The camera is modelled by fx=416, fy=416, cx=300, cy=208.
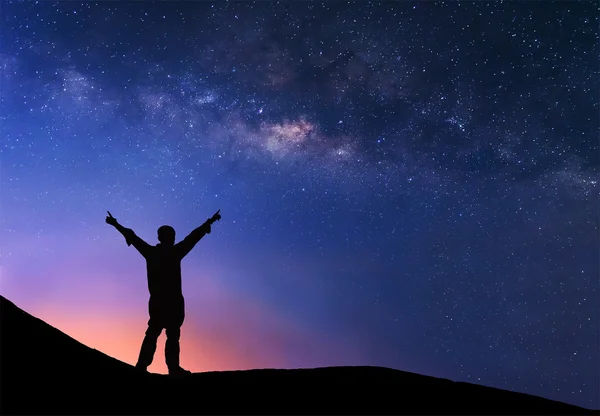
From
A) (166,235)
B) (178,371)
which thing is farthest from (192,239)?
(178,371)

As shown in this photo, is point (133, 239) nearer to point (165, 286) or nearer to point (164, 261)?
point (164, 261)

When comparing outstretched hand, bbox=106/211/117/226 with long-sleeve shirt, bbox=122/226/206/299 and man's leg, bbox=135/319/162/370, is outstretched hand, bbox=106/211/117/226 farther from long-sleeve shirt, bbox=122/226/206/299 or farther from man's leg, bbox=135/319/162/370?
man's leg, bbox=135/319/162/370

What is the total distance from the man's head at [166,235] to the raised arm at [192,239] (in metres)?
0.19

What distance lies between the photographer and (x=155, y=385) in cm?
516

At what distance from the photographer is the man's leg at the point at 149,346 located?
6305 mm

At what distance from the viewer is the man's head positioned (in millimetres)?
7047

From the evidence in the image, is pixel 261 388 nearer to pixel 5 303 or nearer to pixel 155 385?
pixel 155 385

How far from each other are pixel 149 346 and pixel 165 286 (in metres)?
0.93

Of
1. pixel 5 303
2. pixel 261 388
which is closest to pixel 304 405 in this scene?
pixel 261 388

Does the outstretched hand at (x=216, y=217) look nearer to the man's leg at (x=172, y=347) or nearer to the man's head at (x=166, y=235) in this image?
the man's head at (x=166, y=235)


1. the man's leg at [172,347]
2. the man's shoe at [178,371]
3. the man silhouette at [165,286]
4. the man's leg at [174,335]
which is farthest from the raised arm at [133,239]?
the man's shoe at [178,371]

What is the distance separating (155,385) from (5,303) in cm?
284

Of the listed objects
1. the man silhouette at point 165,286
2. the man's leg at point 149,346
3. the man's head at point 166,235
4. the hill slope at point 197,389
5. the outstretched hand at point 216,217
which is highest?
the outstretched hand at point 216,217

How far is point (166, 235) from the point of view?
23.2ft
